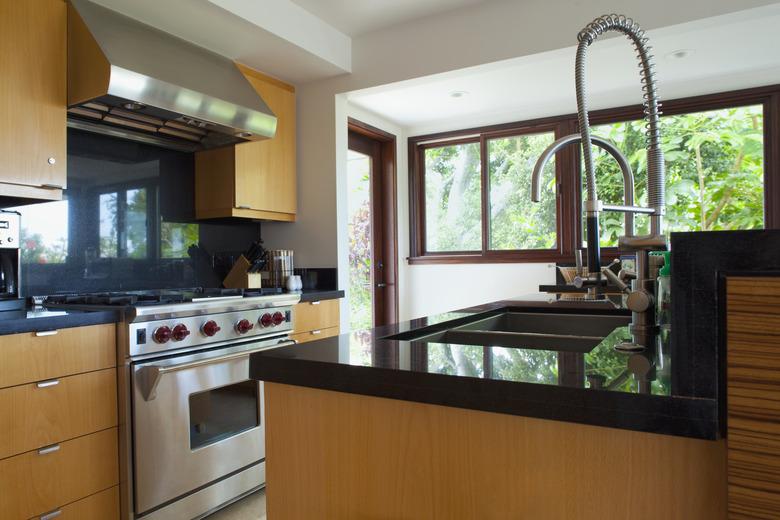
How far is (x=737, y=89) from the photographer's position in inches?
148

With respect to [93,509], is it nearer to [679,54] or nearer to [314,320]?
[314,320]

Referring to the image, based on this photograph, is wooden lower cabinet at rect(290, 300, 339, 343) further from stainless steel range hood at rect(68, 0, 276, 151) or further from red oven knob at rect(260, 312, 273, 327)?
stainless steel range hood at rect(68, 0, 276, 151)

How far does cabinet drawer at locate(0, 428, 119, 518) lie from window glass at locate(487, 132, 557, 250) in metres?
3.42


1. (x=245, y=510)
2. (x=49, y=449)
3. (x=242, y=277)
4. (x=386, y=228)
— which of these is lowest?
(x=245, y=510)

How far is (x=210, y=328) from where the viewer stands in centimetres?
229

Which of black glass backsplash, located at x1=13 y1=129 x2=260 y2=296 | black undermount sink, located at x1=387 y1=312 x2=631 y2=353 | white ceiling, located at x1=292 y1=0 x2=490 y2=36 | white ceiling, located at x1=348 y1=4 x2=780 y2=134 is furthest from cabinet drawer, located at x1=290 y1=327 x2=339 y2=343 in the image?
A: white ceiling, located at x1=292 y1=0 x2=490 y2=36

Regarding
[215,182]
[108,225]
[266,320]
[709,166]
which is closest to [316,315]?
[266,320]

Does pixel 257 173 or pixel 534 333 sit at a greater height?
pixel 257 173

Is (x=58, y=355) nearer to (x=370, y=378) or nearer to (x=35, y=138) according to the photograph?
(x=35, y=138)

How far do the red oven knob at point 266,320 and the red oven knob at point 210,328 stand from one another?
29 centimetres

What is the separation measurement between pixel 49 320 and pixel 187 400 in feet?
2.03

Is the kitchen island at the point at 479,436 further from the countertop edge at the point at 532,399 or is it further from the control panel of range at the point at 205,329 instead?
the control panel of range at the point at 205,329

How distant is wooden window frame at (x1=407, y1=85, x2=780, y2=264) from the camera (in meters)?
3.71

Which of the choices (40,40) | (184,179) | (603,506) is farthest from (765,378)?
(184,179)
